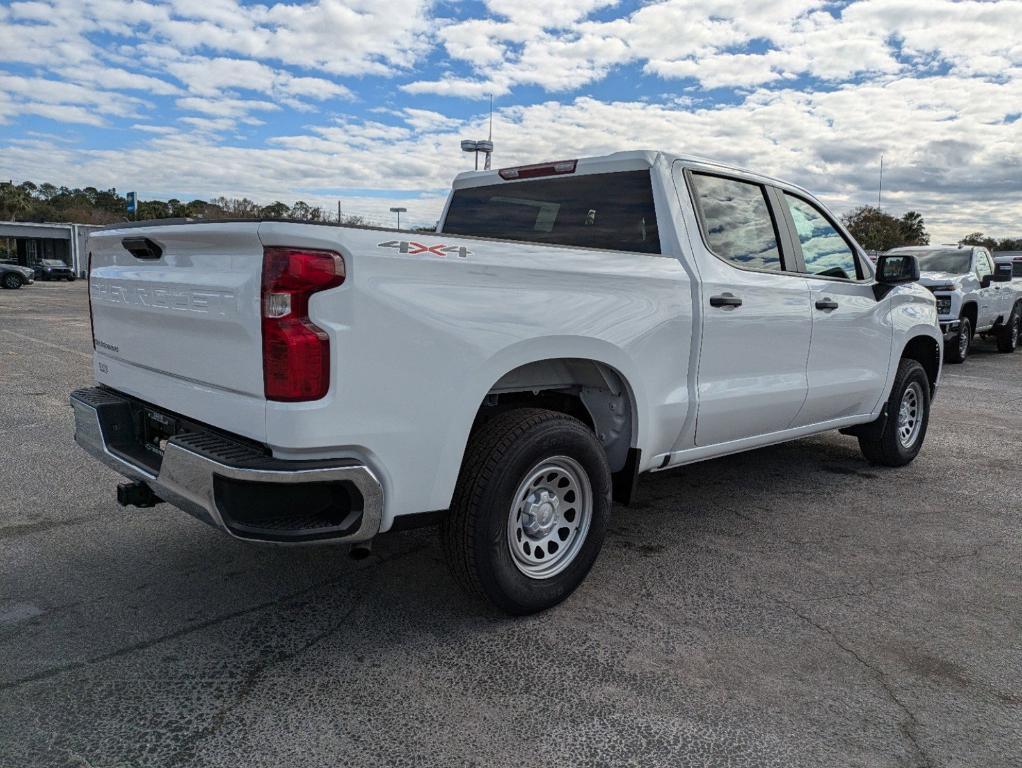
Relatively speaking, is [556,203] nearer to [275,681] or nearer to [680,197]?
[680,197]

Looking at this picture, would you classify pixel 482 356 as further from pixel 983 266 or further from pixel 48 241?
pixel 48 241

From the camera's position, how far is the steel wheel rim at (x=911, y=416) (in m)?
6.02

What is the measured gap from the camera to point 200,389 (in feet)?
9.60

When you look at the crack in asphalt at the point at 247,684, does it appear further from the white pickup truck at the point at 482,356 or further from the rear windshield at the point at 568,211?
the rear windshield at the point at 568,211

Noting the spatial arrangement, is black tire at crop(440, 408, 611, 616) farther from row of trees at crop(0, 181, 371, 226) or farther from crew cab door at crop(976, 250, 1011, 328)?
row of trees at crop(0, 181, 371, 226)

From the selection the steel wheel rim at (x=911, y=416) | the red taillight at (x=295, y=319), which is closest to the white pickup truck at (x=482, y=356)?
the red taillight at (x=295, y=319)

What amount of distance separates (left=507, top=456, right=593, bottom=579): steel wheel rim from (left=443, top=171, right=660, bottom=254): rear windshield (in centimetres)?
126

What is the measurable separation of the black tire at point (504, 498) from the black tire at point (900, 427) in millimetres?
3290

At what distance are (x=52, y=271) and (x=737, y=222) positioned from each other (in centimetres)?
5046

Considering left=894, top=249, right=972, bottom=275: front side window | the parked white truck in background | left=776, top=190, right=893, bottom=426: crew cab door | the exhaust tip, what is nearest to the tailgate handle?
the exhaust tip

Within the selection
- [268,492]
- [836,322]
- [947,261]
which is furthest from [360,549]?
[947,261]

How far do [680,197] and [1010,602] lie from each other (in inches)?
94.4

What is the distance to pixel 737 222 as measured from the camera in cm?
439

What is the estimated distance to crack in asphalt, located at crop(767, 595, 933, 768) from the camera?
255 cm
